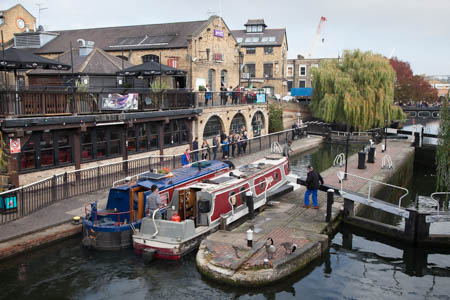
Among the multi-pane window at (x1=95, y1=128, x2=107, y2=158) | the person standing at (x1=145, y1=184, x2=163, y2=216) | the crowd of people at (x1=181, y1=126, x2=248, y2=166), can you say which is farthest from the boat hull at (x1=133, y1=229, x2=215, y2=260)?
the crowd of people at (x1=181, y1=126, x2=248, y2=166)

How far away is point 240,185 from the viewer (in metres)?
14.5

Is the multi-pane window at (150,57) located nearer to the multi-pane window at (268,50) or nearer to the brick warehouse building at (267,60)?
the brick warehouse building at (267,60)

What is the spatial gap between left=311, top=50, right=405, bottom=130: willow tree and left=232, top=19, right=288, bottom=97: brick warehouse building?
54.2 feet

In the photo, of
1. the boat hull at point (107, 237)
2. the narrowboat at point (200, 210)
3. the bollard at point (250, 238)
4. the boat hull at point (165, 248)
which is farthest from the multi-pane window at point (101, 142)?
the bollard at point (250, 238)

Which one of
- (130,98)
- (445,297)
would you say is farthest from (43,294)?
(130,98)

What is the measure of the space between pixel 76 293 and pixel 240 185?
251 inches

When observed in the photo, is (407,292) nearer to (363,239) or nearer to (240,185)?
(363,239)

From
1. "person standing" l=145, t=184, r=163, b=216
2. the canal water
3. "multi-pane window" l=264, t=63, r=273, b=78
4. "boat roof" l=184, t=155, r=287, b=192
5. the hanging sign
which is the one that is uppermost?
"multi-pane window" l=264, t=63, r=273, b=78

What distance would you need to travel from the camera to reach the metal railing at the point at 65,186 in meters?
13.4

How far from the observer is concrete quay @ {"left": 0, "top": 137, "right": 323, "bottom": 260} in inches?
469

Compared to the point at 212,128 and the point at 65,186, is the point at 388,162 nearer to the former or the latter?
the point at 212,128

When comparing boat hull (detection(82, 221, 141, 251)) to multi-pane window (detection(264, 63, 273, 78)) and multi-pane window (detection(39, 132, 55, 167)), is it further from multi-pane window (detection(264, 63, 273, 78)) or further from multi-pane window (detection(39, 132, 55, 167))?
multi-pane window (detection(264, 63, 273, 78))

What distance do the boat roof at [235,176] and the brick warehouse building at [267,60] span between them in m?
38.6

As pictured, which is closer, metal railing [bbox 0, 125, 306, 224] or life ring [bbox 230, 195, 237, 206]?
metal railing [bbox 0, 125, 306, 224]
